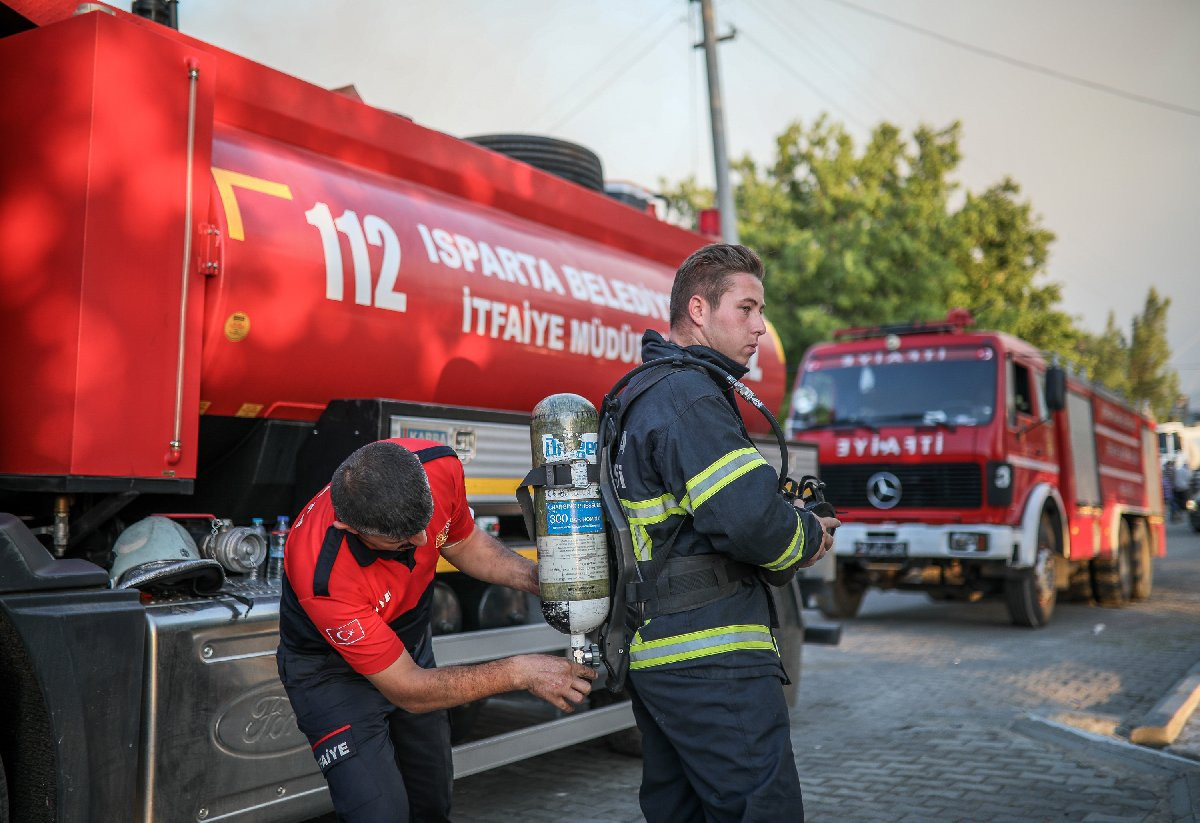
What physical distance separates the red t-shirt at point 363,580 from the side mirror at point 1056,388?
30.0ft

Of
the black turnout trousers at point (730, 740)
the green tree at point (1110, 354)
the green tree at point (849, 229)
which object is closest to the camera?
the black turnout trousers at point (730, 740)

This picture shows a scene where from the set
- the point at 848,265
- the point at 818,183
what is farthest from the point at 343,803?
the point at 818,183

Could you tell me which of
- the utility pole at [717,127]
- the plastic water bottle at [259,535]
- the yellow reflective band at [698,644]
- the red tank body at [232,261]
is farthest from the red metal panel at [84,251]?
the utility pole at [717,127]

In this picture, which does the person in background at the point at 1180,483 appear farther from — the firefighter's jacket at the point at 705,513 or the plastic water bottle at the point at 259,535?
the firefighter's jacket at the point at 705,513

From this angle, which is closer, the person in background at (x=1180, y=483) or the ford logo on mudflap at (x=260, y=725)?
the ford logo on mudflap at (x=260, y=725)

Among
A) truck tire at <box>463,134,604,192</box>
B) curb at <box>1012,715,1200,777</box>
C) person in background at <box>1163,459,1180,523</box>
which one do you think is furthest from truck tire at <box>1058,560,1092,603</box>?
person in background at <box>1163,459,1180,523</box>

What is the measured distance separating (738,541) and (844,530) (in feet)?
28.2

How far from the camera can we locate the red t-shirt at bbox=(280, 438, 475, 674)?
8.87ft

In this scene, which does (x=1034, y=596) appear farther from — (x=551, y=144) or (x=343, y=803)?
(x=343, y=803)

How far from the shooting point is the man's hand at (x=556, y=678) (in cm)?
257

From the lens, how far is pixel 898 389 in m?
10.8

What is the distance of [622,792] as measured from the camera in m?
5.13

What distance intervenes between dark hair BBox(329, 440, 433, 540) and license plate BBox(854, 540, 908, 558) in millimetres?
8485

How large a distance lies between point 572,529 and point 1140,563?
13830 mm
